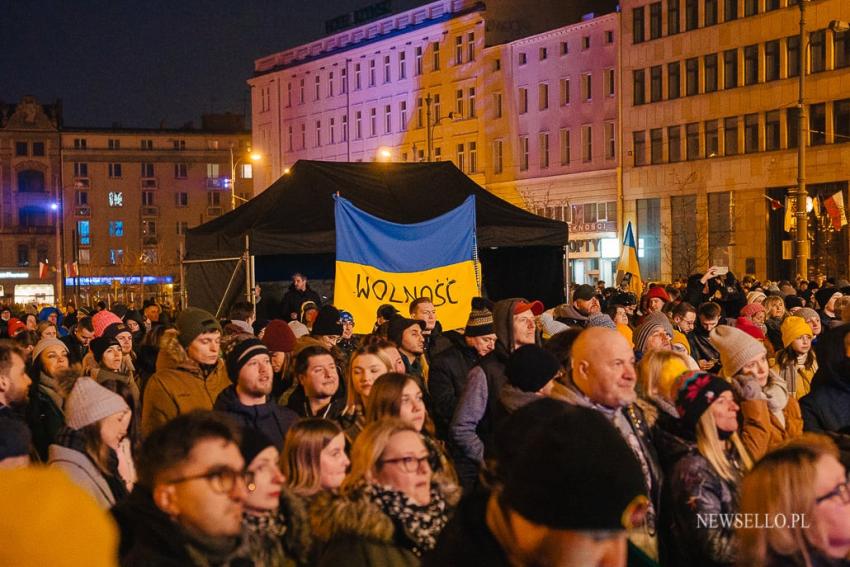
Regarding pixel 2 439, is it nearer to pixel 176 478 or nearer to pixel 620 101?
pixel 176 478

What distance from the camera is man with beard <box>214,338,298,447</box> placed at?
7.25m

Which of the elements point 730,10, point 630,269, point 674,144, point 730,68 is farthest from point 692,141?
point 630,269

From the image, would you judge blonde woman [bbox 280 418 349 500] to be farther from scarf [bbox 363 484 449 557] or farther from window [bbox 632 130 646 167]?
window [bbox 632 130 646 167]

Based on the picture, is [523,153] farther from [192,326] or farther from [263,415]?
[263,415]

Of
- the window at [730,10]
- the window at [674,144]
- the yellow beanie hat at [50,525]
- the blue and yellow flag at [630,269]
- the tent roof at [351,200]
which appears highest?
the window at [730,10]

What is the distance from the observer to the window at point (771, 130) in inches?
2131

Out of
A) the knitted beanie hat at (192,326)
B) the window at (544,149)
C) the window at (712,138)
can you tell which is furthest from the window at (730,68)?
the knitted beanie hat at (192,326)

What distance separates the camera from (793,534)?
4.08 m

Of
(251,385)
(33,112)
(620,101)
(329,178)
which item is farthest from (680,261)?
(33,112)

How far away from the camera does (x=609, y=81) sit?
2470 inches

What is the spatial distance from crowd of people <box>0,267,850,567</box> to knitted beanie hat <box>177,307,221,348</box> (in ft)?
0.05

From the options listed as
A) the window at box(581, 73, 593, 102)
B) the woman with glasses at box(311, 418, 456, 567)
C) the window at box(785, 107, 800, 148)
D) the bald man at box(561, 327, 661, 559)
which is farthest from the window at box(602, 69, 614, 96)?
the woman with glasses at box(311, 418, 456, 567)

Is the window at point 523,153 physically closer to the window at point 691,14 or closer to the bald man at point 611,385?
the window at point 691,14

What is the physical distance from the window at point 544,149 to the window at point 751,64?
1424cm
